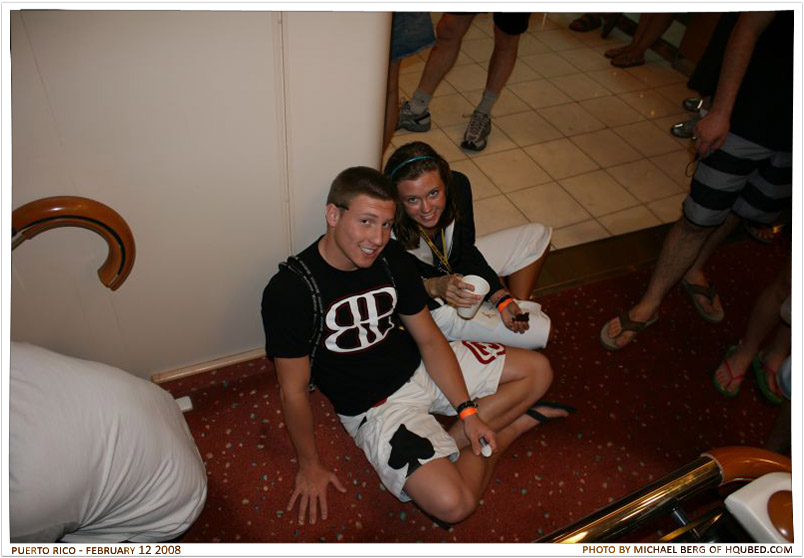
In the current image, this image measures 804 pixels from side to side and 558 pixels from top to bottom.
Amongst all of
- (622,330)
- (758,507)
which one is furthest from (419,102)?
(758,507)

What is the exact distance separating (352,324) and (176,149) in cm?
69

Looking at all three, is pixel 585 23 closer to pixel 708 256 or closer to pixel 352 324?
Answer: pixel 708 256

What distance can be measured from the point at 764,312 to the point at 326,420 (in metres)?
1.73

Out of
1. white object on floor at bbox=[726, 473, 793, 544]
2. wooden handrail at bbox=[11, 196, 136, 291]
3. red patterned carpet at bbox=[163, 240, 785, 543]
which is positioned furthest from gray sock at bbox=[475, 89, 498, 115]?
white object on floor at bbox=[726, 473, 793, 544]

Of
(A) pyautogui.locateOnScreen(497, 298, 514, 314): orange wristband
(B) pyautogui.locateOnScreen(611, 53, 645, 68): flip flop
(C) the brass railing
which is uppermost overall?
(C) the brass railing

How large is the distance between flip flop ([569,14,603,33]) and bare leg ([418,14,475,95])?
2215 mm

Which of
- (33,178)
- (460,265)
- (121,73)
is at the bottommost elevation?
(460,265)

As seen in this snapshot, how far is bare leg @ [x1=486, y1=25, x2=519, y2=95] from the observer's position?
11.3 ft

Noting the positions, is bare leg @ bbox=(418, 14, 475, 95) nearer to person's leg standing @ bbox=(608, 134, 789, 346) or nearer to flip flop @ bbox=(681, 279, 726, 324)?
person's leg standing @ bbox=(608, 134, 789, 346)

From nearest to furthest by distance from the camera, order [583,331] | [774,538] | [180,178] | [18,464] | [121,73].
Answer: [774,538], [18,464], [121,73], [180,178], [583,331]

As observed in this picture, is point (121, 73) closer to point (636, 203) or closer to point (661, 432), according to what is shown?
point (661, 432)

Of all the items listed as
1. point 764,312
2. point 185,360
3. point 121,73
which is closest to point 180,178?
point 121,73

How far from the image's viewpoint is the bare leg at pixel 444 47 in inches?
136

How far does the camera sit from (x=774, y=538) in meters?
0.92
